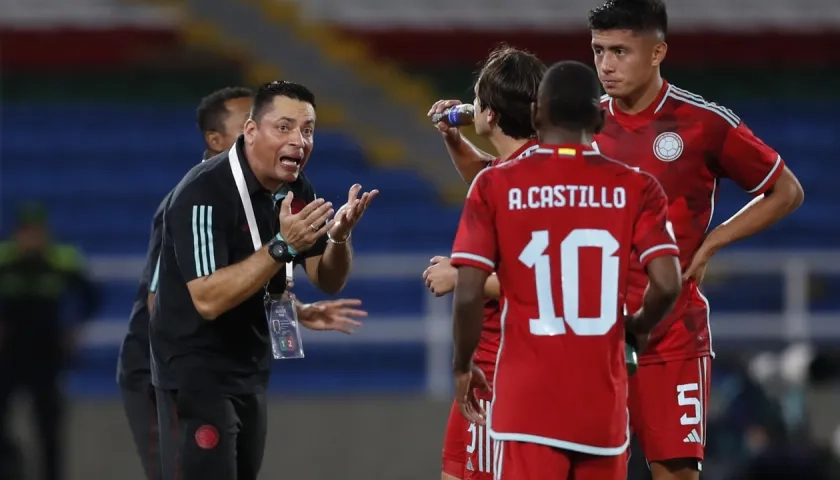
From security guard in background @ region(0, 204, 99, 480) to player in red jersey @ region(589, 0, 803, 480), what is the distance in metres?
5.51

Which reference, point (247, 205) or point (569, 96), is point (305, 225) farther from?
point (569, 96)

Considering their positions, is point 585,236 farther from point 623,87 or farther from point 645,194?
point 623,87

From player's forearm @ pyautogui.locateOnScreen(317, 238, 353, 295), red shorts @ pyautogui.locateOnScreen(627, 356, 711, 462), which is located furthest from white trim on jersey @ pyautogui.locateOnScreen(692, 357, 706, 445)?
player's forearm @ pyautogui.locateOnScreen(317, 238, 353, 295)

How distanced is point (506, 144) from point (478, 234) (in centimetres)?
73

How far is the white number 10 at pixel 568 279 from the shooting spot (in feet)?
12.5

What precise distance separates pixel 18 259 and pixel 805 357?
529 cm

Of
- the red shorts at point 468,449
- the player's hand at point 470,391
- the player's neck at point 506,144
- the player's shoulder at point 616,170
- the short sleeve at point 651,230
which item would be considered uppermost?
the player's neck at point 506,144

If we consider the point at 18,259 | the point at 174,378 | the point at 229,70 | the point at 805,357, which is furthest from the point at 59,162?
the point at 174,378

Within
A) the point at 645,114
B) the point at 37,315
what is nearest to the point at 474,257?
the point at 645,114

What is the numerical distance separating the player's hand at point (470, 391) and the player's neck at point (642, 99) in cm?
122

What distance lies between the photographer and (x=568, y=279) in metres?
3.83

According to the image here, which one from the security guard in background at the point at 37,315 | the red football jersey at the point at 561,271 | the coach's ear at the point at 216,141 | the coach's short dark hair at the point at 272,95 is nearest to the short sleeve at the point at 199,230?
the coach's short dark hair at the point at 272,95

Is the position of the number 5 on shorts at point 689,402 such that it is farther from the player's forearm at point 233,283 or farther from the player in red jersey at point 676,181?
the player's forearm at point 233,283

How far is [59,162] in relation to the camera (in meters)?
14.1
